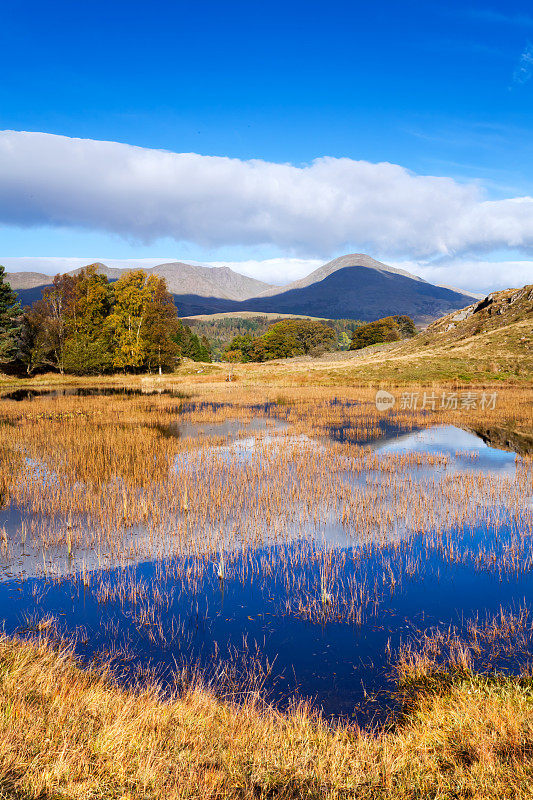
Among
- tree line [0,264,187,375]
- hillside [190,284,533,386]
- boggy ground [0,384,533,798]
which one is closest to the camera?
boggy ground [0,384,533,798]

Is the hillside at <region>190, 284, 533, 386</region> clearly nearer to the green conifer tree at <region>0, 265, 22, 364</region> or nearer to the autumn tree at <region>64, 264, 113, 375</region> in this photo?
the autumn tree at <region>64, 264, 113, 375</region>

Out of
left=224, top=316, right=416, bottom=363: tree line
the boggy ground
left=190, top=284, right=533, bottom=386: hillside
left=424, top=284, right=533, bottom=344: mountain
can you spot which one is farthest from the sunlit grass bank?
left=224, top=316, right=416, bottom=363: tree line

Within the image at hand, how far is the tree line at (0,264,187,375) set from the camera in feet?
250

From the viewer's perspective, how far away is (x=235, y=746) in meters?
5.11

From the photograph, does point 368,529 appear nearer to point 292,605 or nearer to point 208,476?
point 292,605

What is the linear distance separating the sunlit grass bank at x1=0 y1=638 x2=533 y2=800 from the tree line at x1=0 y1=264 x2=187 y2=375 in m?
74.1

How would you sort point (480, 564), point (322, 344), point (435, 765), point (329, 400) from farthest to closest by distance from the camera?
1. point (322, 344)
2. point (329, 400)
3. point (480, 564)
4. point (435, 765)

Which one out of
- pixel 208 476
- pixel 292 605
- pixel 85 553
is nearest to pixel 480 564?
pixel 292 605

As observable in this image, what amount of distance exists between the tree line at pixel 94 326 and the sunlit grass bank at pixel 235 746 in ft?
243

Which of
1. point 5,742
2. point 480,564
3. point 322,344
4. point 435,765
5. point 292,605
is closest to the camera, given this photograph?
point 5,742

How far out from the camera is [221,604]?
29.8 feet

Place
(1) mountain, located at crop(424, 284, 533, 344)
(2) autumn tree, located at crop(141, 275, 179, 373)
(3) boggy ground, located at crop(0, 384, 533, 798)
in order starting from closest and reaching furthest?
(3) boggy ground, located at crop(0, 384, 533, 798) < (2) autumn tree, located at crop(141, 275, 179, 373) < (1) mountain, located at crop(424, 284, 533, 344)

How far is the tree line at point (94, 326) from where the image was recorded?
250 ft

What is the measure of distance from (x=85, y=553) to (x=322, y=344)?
555ft
